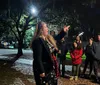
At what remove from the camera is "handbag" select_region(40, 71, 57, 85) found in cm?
521

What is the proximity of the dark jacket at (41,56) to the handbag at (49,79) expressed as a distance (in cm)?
8

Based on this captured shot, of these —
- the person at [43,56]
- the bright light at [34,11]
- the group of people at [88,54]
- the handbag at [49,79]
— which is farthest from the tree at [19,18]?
the handbag at [49,79]

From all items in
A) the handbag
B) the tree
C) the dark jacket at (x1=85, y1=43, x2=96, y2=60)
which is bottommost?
the handbag

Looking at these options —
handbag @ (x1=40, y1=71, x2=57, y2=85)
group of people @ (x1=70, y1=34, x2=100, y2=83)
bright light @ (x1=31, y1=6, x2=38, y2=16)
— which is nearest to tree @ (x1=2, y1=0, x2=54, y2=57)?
bright light @ (x1=31, y1=6, x2=38, y2=16)

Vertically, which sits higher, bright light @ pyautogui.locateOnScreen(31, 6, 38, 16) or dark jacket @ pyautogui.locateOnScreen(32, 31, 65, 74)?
bright light @ pyautogui.locateOnScreen(31, 6, 38, 16)

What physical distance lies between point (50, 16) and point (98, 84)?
639 inches

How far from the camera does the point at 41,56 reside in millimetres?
5117

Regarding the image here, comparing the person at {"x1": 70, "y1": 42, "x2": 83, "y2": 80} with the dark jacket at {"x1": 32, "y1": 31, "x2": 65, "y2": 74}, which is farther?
the person at {"x1": 70, "y1": 42, "x2": 83, "y2": 80}

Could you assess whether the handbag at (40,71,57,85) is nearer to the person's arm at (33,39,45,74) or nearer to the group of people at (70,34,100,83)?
the person's arm at (33,39,45,74)

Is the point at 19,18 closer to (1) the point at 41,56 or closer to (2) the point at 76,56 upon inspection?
(2) the point at 76,56

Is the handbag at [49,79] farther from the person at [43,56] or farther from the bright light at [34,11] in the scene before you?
the bright light at [34,11]

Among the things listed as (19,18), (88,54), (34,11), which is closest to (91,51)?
(88,54)

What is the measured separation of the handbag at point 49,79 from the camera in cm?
521

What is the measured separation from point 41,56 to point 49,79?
0.46 m
